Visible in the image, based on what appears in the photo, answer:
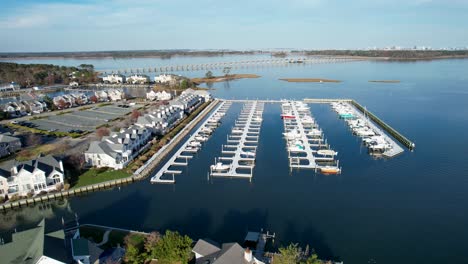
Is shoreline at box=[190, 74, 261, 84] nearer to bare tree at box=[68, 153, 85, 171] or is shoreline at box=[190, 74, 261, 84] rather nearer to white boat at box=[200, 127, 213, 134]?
white boat at box=[200, 127, 213, 134]

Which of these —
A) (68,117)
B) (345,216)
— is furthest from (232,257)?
(68,117)

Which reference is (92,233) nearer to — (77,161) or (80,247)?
(80,247)

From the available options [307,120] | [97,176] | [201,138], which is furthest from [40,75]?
[307,120]

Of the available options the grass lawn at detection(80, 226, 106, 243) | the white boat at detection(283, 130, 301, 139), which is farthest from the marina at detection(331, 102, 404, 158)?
the grass lawn at detection(80, 226, 106, 243)

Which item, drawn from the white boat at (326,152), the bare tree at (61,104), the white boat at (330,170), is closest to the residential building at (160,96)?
the bare tree at (61,104)

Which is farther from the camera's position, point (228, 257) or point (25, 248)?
point (228, 257)

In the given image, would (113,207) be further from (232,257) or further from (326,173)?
(326,173)
